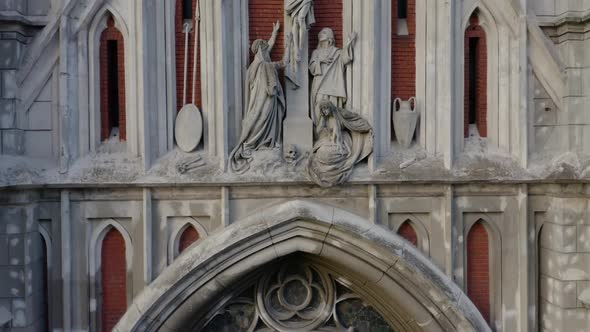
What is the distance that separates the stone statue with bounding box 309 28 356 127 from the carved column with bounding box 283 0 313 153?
92 mm

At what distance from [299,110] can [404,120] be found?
1211mm

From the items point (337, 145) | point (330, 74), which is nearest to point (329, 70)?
point (330, 74)

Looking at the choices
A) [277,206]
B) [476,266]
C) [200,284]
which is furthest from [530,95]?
[200,284]

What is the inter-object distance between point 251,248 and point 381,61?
2.60 meters

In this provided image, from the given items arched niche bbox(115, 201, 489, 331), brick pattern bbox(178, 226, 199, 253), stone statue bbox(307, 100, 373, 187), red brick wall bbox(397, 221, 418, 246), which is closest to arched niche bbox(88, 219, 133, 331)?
arched niche bbox(115, 201, 489, 331)

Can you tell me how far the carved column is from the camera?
582 centimetres

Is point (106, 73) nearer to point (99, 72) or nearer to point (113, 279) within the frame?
point (99, 72)

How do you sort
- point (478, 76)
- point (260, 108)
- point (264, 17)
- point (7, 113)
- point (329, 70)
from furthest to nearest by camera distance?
point (478, 76), point (264, 17), point (329, 70), point (260, 108), point (7, 113)

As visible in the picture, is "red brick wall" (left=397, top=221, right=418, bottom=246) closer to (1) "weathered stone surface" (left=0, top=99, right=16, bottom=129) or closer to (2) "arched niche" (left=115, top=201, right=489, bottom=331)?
(2) "arched niche" (left=115, top=201, right=489, bottom=331)

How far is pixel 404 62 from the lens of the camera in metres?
6.04

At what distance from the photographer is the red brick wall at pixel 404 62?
6.03 meters

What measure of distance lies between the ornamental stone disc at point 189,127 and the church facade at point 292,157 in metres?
0.02

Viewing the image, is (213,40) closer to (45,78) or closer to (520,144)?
(45,78)

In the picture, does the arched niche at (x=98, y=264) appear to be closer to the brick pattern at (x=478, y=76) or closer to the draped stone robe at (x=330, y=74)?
the draped stone robe at (x=330, y=74)
